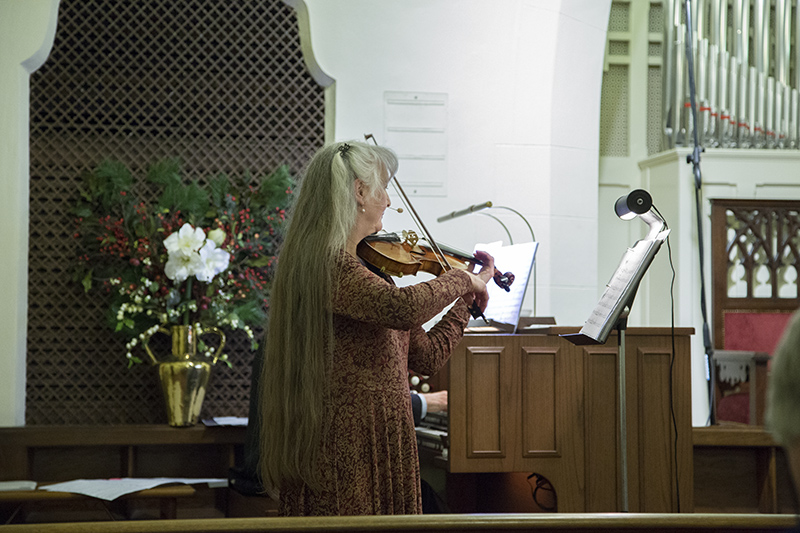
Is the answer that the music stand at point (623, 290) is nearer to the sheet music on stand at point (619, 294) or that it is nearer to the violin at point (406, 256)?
the sheet music on stand at point (619, 294)

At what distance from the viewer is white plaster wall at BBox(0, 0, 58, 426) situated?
168 inches

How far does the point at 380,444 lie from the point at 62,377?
2819 mm

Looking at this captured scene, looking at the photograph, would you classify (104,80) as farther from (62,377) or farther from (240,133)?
(62,377)

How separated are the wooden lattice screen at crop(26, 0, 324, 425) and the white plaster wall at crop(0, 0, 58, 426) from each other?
12 centimetres

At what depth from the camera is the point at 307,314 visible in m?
2.11

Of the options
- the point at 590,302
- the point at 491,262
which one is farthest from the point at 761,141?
the point at 491,262

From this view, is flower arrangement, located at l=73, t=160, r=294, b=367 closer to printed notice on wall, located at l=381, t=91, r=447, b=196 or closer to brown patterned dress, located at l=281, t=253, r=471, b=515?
printed notice on wall, located at l=381, t=91, r=447, b=196

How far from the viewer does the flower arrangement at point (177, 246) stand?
13.2 feet

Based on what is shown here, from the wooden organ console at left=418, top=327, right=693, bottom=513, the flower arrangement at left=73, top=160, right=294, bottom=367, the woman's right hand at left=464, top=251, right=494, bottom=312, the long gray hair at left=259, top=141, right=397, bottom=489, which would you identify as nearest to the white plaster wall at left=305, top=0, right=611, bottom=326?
the flower arrangement at left=73, top=160, right=294, bottom=367

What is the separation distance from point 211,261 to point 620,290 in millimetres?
2113

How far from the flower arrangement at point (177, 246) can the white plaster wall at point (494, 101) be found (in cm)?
67

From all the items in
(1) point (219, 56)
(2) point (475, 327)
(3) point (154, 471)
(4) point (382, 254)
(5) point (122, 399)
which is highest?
(1) point (219, 56)

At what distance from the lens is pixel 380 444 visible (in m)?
2.16

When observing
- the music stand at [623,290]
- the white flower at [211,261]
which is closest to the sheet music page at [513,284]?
the music stand at [623,290]
